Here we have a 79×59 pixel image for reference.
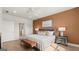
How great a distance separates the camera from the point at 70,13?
9.35ft

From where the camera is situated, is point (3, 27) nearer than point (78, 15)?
Yes

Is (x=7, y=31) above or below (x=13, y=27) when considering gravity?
below

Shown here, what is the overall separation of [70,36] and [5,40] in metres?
2.47

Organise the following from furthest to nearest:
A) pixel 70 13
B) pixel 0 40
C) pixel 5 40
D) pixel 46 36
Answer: pixel 70 13
pixel 46 36
pixel 5 40
pixel 0 40
